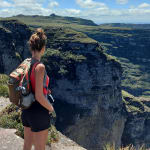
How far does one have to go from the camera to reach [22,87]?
252 inches

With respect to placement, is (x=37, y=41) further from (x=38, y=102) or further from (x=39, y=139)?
(x=39, y=139)

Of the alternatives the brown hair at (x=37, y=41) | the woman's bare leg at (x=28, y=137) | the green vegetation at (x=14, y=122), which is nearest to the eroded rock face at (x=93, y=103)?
the green vegetation at (x=14, y=122)

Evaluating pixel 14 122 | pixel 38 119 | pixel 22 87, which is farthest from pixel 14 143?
pixel 22 87

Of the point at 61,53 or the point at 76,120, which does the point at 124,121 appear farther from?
the point at 61,53

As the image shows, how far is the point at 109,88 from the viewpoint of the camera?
89438 millimetres

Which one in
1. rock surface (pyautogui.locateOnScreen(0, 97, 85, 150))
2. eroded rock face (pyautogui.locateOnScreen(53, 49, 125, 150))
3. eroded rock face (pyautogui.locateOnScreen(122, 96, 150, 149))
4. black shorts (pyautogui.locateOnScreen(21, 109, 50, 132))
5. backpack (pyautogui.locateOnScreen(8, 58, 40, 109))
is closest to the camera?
backpack (pyautogui.locateOnScreen(8, 58, 40, 109))

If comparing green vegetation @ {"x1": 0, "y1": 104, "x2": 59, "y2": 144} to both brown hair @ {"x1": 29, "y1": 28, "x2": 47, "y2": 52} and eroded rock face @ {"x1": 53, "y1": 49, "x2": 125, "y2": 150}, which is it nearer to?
brown hair @ {"x1": 29, "y1": 28, "x2": 47, "y2": 52}

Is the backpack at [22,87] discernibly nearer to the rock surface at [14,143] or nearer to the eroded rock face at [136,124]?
the rock surface at [14,143]

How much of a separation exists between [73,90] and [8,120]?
74622 millimetres

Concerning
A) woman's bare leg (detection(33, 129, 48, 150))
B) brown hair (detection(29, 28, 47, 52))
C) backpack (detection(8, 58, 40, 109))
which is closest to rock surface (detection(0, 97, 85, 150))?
woman's bare leg (detection(33, 129, 48, 150))

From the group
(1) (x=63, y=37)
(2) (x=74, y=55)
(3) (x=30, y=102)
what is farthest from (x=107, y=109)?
(3) (x=30, y=102)

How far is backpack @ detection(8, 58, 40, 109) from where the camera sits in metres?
6.41

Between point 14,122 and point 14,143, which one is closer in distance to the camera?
point 14,143

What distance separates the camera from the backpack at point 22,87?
21.0 feet
